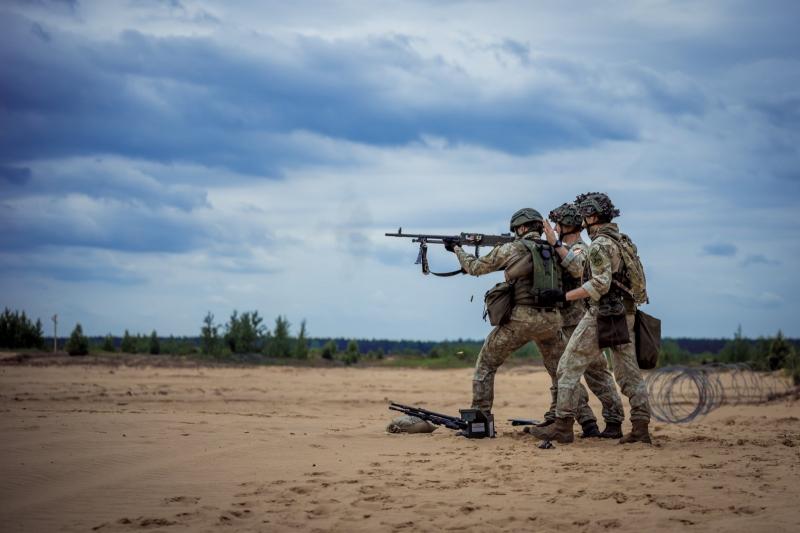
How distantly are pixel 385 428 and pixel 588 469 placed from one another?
4.74 m

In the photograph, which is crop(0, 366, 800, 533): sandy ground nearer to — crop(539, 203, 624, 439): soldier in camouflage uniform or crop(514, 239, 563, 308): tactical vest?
crop(539, 203, 624, 439): soldier in camouflage uniform

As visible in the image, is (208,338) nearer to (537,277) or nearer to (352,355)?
(352,355)

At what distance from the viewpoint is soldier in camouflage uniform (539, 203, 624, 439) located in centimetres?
1144

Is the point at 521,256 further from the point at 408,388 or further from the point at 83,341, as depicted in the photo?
the point at 83,341

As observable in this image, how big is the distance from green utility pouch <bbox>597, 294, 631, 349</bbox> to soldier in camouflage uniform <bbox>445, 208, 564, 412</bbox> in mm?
981

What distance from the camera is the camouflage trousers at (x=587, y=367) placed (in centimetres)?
1055

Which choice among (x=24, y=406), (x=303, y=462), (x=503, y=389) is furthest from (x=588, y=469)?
→ (x=503, y=389)

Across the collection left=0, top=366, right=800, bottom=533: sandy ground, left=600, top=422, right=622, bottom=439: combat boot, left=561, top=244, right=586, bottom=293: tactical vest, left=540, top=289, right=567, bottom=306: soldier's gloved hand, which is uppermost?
left=561, top=244, right=586, bottom=293: tactical vest

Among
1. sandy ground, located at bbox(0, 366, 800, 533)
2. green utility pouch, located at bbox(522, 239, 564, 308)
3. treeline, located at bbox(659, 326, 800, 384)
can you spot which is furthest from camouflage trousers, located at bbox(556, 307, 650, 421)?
treeline, located at bbox(659, 326, 800, 384)

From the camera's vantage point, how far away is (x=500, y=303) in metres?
11.4

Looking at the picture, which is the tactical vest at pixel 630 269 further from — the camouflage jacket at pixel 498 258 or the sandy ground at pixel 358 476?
the sandy ground at pixel 358 476

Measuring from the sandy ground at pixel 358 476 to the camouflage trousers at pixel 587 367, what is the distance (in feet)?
1.69

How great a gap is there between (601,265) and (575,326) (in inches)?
62.2

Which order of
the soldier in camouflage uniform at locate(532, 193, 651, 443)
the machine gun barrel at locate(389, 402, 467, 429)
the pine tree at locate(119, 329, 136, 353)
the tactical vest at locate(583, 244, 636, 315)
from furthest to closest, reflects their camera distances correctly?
the pine tree at locate(119, 329, 136, 353) < the machine gun barrel at locate(389, 402, 467, 429) < the tactical vest at locate(583, 244, 636, 315) < the soldier in camouflage uniform at locate(532, 193, 651, 443)
